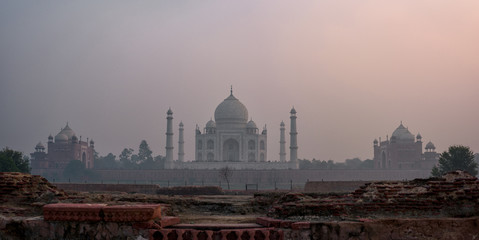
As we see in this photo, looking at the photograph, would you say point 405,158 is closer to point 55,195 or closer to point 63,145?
point 63,145

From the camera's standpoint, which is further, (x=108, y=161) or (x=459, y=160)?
(x=108, y=161)

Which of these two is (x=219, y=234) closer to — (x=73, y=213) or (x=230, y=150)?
(x=73, y=213)

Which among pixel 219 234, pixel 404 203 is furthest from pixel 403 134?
pixel 219 234

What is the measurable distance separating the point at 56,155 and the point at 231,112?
16749 millimetres

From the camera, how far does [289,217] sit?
696cm

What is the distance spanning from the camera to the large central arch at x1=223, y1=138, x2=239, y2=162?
53.7 meters

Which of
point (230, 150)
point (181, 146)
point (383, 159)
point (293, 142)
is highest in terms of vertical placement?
point (293, 142)

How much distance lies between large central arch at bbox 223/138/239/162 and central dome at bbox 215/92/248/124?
1.87 meters

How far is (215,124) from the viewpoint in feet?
179

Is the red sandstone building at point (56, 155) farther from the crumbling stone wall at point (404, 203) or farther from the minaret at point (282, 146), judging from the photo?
the crumbling stone wall at point (404, 203)

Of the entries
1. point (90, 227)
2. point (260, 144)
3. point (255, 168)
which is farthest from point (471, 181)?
point (260, 144)

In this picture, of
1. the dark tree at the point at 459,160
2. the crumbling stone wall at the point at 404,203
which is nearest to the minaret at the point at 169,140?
the dark tree at the point at 459,160

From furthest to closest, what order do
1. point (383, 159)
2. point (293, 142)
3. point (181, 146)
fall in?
point (383, 159)
point (181, 146)
point (293, 142)

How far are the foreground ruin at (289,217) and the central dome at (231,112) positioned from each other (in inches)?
1779
